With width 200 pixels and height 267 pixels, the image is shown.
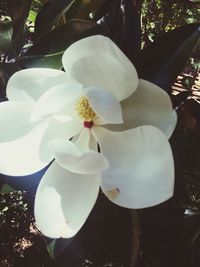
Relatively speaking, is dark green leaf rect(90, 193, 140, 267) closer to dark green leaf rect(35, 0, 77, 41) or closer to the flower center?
the flower center

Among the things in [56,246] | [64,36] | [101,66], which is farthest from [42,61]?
[56,246]

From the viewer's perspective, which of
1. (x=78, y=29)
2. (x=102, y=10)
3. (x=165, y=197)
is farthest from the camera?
(x=102, y=10)

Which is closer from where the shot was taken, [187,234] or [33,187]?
[33,187]

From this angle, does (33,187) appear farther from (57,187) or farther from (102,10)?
(102,10)

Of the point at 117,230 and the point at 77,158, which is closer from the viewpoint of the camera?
the point at 77,158

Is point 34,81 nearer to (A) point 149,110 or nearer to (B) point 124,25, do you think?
(A) point 149,110

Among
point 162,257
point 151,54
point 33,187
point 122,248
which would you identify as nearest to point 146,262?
point 162,257
